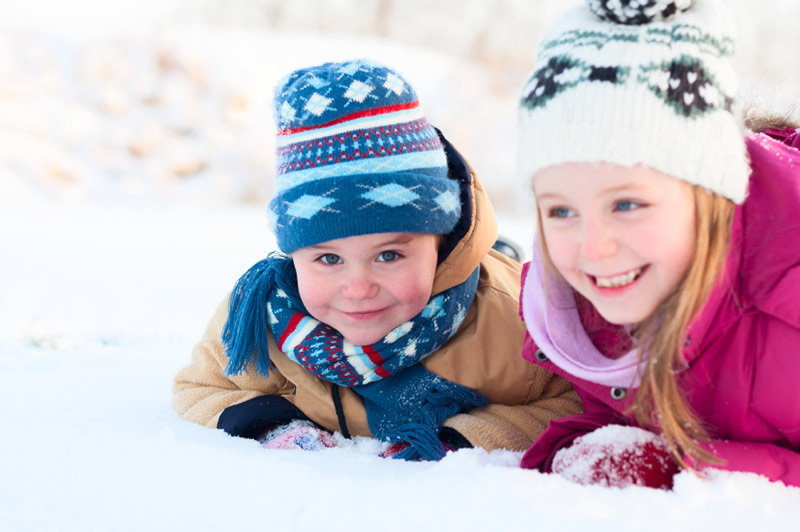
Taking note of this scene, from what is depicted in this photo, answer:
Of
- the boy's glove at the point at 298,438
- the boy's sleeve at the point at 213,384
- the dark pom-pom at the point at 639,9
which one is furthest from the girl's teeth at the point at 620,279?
the boy's sleeve at the point at 213,384

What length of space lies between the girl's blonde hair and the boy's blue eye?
2.40 feet

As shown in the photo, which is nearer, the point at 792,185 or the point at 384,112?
the point at 792,185

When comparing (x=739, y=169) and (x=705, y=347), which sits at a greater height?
(x=739, y=169)

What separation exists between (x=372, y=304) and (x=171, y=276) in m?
2.18

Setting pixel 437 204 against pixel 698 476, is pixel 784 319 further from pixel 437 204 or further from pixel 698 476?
pixel 437 204

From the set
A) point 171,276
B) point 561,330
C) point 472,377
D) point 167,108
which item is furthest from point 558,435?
point 167,108

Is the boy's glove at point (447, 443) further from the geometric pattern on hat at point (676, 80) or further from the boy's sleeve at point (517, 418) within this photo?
the geometric pattern on hat at point (676, 80)

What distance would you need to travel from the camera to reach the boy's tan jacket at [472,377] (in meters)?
1.77

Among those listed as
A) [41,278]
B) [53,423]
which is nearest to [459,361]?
[53,423]

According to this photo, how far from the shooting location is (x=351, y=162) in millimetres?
1674

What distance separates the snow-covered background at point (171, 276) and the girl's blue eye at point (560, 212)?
42 cm

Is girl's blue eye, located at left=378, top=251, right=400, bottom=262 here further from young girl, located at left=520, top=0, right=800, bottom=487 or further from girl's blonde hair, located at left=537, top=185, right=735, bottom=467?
girl's blonde hair, located at left=537, top=185, right=735, bottom=467

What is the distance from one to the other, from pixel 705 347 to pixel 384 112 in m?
0.85

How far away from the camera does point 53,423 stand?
63.7 inches
